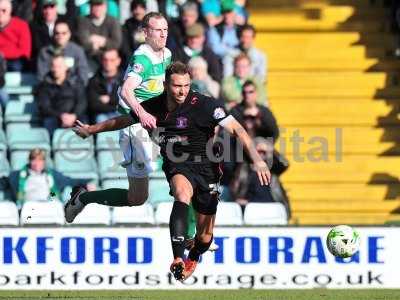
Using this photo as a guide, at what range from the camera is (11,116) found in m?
17.3

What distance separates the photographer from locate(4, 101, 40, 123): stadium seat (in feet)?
57.0

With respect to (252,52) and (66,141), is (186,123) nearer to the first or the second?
(66,141)

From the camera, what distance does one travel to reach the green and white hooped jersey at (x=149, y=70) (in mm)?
12906

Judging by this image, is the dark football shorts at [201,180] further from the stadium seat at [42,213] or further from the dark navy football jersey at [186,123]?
the stadium seat at [42,213]

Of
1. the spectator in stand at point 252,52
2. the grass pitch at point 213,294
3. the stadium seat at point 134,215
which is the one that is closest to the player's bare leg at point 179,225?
the grass pitch at point 213,294

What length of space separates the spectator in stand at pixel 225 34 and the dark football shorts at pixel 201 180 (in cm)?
630

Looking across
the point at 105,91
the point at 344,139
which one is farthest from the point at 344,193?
the point at 105,91

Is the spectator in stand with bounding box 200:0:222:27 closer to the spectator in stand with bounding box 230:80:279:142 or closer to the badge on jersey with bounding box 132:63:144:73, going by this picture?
the spectator in stand with bounding box 230:80:279:142

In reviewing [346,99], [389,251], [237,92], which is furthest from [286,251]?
[346,99]

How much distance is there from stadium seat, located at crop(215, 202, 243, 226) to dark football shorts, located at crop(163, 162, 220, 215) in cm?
279

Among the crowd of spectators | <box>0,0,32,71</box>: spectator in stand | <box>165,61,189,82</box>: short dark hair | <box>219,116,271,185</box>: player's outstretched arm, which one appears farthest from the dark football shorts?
<box>0,0,32,71</box>: spectator in stand

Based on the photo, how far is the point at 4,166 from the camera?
1673 centimetres

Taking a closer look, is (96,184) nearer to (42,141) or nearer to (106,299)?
(42,141)

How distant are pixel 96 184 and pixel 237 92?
236 centimetres
